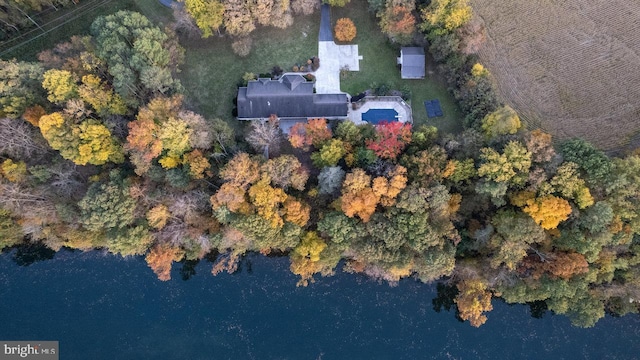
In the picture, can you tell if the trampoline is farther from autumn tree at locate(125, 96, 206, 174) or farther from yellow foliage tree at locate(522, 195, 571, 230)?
autumn tree at locate(125, 96, 206, 174)

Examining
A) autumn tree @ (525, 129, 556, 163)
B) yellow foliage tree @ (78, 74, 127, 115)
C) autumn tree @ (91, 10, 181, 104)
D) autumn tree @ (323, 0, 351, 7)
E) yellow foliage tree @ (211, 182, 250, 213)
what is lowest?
yellow foliage tree @ (211, 182, 250, 213)

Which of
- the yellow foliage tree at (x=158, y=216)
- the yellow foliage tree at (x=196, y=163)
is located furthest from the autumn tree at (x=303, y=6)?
the yellow foliage tree at (x=158, y=216)

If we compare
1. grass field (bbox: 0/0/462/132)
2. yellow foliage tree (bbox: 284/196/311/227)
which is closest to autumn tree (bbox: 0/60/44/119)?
grass field (bbox: 0/0/462/132)

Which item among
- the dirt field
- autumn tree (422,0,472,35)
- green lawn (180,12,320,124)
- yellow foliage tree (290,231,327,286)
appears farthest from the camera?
green lawn (180,12,320,124)

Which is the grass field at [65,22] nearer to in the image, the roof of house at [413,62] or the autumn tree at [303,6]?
the autumn tree at [303,6]

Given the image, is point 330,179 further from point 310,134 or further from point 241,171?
point 241,171

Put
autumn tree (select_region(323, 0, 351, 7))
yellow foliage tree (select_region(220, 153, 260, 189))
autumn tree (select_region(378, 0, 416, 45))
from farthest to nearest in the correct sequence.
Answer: autumn tree (select_region(323, 0, 351, 7)) → autumn tree (select_region(378, 0, 416, 45)) → yellow foliage tree (select_region(220, 153, 260, 189))
